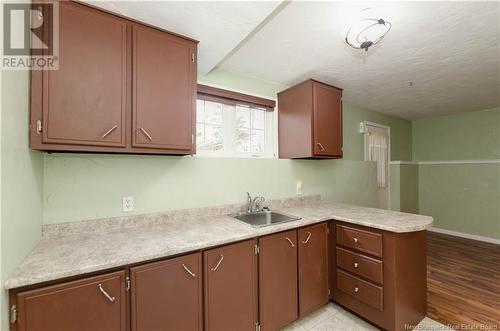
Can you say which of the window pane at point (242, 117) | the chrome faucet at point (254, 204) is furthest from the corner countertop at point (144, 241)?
the window pane at point (242, 117)

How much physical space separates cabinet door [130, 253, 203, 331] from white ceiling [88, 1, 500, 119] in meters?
1.44

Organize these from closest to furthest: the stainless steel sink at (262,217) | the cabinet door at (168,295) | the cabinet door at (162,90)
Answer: the cabinet door at (168,295) → the cabinet door at (162,90) → the stainless steel sink at (262,217)

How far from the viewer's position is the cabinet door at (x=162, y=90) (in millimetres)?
1351

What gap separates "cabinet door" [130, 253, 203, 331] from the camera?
1108mm

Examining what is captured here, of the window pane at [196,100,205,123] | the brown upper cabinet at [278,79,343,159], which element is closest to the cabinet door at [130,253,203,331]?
the window pane at [196,100,205,123]

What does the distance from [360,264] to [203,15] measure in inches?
84.7

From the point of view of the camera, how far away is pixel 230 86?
2.18 meters

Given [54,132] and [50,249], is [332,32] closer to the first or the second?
[54,132]

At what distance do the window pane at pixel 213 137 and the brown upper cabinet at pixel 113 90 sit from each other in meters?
0.57

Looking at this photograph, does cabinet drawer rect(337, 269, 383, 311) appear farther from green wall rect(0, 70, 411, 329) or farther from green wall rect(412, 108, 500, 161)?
green wall rect(412, 108, 500, 161)

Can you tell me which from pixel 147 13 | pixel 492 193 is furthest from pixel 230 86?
pixel 492 193

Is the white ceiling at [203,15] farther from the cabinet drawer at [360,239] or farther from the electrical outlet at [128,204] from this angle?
the cabinet drawer at [360,239]

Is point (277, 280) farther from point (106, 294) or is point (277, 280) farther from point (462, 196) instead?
point (462, 196)

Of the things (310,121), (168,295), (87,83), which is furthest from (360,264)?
(87,83)
